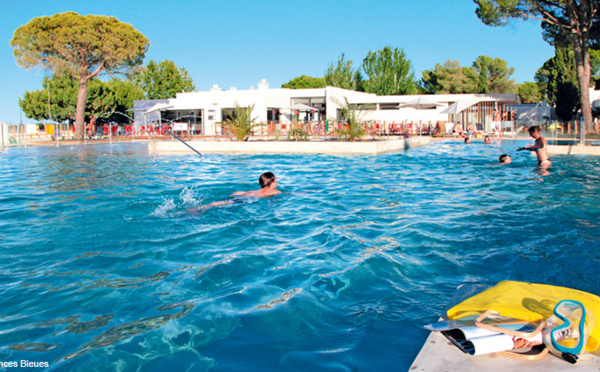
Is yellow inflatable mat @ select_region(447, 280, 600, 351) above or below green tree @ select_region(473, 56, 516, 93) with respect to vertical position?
below

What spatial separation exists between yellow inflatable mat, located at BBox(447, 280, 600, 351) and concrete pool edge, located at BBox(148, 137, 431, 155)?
12038mm

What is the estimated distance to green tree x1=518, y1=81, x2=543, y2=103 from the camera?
178ft

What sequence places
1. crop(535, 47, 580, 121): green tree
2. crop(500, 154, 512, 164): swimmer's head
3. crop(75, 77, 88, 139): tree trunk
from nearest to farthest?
crop(500, 154, 512, 164): swimmer's head < crop(75, 77, 88, 139): tree trunk < crop(535, 47, 580, 121): green tree

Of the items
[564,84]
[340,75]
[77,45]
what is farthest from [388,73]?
[77,45]

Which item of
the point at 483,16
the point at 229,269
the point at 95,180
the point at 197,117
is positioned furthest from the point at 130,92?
the point at 229,269

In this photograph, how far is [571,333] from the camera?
2.09 meters

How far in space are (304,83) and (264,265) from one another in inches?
2635

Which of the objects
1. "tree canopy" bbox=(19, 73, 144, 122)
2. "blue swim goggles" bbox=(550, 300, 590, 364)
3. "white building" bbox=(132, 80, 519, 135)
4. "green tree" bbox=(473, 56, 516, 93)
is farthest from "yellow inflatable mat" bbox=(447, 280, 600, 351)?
"green tree" bbox=(473, 56, 516, 93)

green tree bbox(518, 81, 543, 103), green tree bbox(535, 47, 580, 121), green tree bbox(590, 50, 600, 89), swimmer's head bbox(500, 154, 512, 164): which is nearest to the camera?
swimmer's head bbox(500, 154, 512, 164)

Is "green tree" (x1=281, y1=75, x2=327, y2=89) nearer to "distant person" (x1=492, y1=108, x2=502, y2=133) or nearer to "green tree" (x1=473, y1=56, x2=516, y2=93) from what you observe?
"green tree" (x1=473, y1=56, x2=516, y2=93)

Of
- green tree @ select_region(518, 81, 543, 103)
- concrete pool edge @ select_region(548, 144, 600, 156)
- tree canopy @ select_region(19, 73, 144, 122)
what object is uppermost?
green tree @ select_region(518, 81, 543, 103)

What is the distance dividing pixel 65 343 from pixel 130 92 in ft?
127

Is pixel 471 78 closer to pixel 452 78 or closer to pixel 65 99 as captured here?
pixel 452 78

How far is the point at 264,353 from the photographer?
2627 mm
